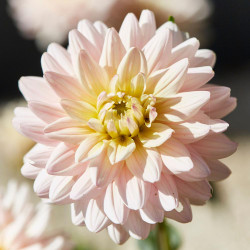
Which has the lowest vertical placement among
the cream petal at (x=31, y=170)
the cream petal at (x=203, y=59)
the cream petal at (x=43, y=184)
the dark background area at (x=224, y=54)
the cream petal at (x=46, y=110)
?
the dark background area at (x=224, y=54)

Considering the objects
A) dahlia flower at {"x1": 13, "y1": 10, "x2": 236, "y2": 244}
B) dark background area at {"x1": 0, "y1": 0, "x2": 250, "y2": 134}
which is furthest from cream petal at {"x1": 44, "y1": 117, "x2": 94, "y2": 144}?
dark background area at {"x1": 0, "y1": 0, "x2": 250, "y2": 134}

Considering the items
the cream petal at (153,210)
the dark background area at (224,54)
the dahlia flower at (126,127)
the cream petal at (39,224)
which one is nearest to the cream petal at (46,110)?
the dahlia flower at (126,127)

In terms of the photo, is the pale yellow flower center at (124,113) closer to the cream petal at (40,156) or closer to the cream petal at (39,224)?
the cream petal at (40,156)

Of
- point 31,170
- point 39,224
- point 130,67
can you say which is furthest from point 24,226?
point 130,67

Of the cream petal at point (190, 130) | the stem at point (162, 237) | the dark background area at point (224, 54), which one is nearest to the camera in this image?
the cream petal at point (190, 130)

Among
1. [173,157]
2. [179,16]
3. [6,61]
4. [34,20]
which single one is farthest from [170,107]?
[6,61]

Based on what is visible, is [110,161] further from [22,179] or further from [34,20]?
[22,179]

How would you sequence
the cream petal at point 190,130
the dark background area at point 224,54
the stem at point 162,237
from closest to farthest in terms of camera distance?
the cream petal at point 190,130 → the stem at point 162,237 → the dark background area at point 224,54
